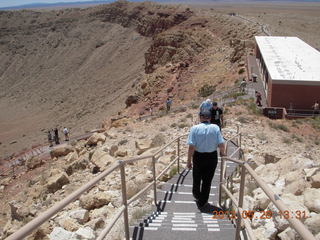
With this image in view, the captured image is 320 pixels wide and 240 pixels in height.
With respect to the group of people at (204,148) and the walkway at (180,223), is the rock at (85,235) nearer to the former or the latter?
the walkway at (180,223)

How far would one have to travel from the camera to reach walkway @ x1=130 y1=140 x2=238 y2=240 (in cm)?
417

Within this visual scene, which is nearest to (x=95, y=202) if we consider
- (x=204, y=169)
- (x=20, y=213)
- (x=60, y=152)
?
(x=204, y=169)

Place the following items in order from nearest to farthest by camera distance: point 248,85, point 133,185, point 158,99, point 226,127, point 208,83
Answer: point 133,185 < point 226,127 < point 248,85 < point 208,83 < point 158,99

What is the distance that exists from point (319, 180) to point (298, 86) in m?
13.3

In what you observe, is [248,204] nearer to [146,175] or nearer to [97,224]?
[97,224]

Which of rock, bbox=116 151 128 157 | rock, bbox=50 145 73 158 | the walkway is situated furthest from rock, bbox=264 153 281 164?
rock, bbox=50 145 73 158

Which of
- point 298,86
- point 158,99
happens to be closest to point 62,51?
point 158,99

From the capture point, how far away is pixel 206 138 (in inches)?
201

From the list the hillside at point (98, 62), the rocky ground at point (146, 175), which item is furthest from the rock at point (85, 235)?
the hillside at point (98, 62)

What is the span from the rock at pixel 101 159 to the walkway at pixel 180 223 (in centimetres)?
444

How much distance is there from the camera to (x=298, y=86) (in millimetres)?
17406

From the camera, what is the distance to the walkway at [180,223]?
4172 mm

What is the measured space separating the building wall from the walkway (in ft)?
41.3

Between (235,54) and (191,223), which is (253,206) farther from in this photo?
(235,54)
